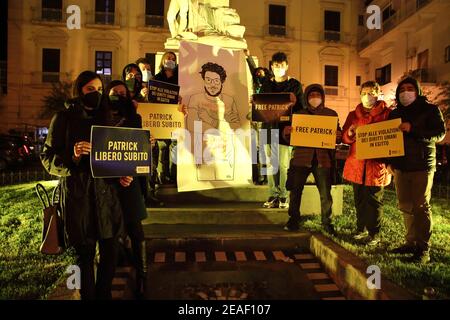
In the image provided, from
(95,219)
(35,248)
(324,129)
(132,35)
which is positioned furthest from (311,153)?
(132,35)

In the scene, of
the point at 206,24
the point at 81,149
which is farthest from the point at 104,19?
the point at 81,149

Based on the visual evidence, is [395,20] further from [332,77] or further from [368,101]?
[368,101]

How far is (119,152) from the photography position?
3.15 meters

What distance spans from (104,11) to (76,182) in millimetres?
30585

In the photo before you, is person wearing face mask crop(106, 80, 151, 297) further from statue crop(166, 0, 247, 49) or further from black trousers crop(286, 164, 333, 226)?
statue crop(166, 0, 247, 49)

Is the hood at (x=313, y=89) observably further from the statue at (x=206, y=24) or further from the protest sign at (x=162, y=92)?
the statue at (x=206, y=24)

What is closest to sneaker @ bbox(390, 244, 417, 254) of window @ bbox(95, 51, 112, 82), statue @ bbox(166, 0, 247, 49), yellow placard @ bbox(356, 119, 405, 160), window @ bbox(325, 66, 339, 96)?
yellow placard @ bbox(356, 119, 405, 160)

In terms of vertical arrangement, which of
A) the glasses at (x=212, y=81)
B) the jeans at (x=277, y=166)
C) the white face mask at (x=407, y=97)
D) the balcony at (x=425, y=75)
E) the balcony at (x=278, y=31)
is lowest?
the jeans at (x=277, y=166)

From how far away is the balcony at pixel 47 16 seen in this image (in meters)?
29.8

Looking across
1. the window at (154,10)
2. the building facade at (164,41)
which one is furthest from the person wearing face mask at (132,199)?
the window at (154,10)

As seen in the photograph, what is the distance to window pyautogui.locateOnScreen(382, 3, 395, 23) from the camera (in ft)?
93.1

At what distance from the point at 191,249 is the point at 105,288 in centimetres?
162

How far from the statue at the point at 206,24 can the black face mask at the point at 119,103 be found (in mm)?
3632

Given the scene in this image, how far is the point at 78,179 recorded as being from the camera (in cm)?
297
